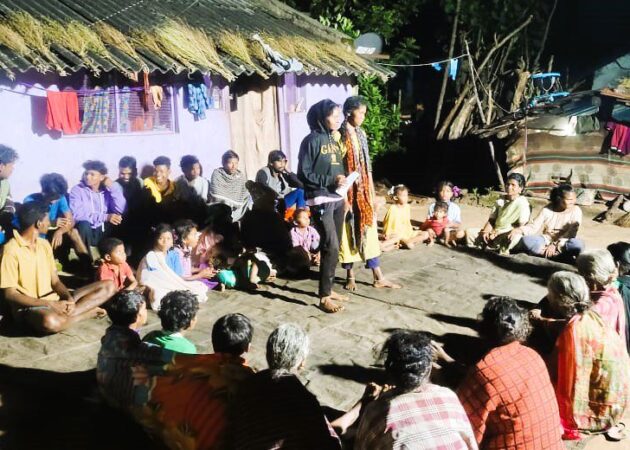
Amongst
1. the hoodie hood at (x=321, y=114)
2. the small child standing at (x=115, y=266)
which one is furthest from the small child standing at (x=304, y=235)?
the small child standing at (x=115, y=266)

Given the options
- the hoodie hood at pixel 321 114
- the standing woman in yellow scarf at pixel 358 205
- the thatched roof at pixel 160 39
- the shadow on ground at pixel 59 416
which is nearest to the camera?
the shadow on ground at pixel 59 416

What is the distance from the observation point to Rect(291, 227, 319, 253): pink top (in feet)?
25.8

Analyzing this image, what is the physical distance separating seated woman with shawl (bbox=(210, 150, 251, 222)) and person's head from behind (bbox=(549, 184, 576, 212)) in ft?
13.1

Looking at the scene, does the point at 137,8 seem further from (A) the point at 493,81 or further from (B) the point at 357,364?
(A) the point at 493,81

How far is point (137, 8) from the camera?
30.0 ft

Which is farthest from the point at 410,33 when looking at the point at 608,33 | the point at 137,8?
the point at 137,8

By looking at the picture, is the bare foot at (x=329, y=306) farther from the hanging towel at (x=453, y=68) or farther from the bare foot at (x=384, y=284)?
the hanging towel at (x=453, y=68)

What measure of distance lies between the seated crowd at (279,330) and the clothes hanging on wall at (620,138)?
515 centimetres

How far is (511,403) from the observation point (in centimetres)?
320

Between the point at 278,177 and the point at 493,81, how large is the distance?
32.3ft

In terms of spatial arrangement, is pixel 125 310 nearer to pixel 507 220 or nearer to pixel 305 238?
pixel 305 238

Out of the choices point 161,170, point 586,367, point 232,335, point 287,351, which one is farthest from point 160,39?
point 586,367

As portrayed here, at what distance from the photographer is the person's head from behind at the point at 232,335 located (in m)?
3.55

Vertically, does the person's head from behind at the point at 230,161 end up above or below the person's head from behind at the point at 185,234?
above
